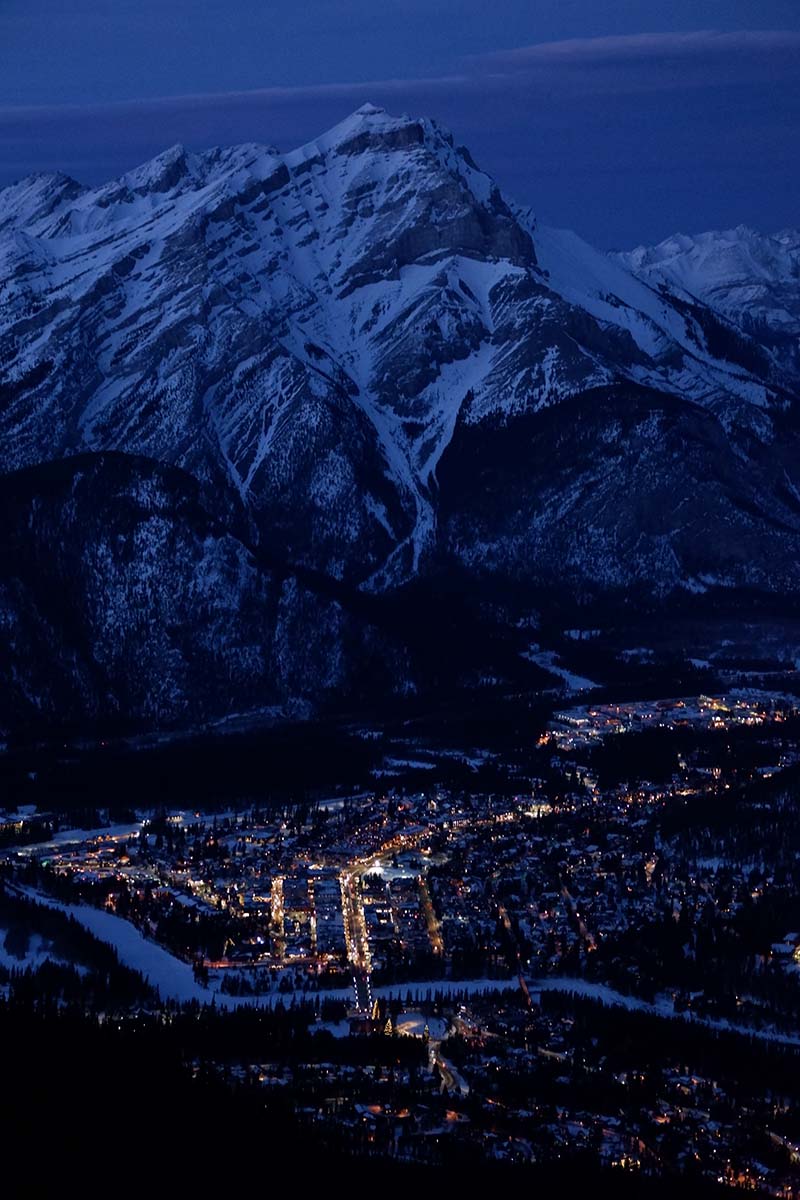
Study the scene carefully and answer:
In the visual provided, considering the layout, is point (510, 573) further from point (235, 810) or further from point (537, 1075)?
point (537, 1075)

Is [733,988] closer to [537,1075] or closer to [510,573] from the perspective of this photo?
[537,1075]

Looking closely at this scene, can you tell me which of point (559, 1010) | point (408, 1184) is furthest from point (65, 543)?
point (408, 1184)

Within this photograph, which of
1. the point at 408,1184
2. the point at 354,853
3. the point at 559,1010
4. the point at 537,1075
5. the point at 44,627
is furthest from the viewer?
the point at 44,627

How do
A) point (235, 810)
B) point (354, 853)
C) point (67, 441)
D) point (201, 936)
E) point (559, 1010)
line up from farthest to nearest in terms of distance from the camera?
1. point (67, 441)
2. point (235, 810)
3. point (354, 853)
4. point (201, 936)
5. point (559, 1010)

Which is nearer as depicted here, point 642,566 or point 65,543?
point 65,543

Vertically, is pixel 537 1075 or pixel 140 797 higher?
pixel 537 1075

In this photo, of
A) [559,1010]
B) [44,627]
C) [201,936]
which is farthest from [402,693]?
[559,1010]

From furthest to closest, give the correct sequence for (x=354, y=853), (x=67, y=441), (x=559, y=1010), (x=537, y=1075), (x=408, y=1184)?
(x=67, y=441) < (x=354, y=853) < (x=559, y=1010) < (x=537, y=1075) < (x=408, y=1184)

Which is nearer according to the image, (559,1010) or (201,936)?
(559,1010)

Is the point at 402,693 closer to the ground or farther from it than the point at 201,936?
closer to the ground
